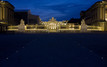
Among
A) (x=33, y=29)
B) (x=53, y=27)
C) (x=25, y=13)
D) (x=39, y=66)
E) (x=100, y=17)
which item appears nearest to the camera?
(x=39, y=66)

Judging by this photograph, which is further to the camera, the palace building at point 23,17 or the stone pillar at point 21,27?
the palace building at point 23,17

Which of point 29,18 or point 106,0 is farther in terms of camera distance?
point 29,18

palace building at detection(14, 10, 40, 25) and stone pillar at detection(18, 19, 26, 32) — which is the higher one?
palace building at detection(14, 10, 40, 25)

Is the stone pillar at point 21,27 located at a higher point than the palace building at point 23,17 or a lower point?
lower

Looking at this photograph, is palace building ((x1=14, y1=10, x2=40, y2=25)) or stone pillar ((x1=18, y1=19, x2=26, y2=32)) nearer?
stone pillar ((x1=18, y1=19, x2=26, y2=32))

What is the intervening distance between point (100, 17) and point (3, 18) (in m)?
46.2

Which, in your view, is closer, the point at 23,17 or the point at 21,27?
the point at 21,27

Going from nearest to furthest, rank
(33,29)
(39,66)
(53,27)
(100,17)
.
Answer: (39,66) → (33,29) → (53,27) → (100,17)

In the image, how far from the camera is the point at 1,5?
178ft

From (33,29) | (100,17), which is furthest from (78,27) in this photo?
(33,29)

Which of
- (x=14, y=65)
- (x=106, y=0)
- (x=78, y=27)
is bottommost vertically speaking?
(x=14, y=65)

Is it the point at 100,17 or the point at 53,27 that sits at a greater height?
the point at 100,17

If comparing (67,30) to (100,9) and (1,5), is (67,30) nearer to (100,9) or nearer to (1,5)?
(100,9)

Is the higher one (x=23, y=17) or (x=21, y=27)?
(x=23, y=17)
